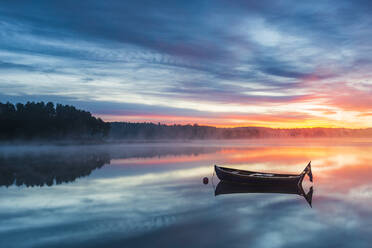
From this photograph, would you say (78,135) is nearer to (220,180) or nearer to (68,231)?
(220,180)

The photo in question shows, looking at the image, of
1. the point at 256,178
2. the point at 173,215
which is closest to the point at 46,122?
the point at 256,178

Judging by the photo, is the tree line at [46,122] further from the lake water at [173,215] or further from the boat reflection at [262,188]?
the boat reflection at [262,188]

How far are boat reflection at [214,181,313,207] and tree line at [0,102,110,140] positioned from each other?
295 feet

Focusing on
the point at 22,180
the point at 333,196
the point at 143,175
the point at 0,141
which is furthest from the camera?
the point at 0,141

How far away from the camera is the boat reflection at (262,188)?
23438 millimetres

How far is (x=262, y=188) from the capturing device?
24.8 metres

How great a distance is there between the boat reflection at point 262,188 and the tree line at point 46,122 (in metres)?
90.0

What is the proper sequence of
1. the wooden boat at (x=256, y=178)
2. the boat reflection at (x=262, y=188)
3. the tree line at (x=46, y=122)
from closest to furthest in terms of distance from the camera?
the boat reflection at (x=262, y=188) → the wooden boat at (x=256, y=178) → the tree line at (x=46, y=122)

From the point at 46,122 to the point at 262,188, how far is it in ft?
317

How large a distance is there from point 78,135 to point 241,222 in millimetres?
108096

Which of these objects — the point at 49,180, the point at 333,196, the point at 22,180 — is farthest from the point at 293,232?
the point at 22,180

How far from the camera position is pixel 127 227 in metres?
14.2

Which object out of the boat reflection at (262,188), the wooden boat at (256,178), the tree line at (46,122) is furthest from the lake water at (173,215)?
the tree line at (46,122)

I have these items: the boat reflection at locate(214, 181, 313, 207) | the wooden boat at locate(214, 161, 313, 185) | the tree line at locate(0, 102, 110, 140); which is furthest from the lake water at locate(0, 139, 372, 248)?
the tree line at locate(0, 102, 110, 140)
